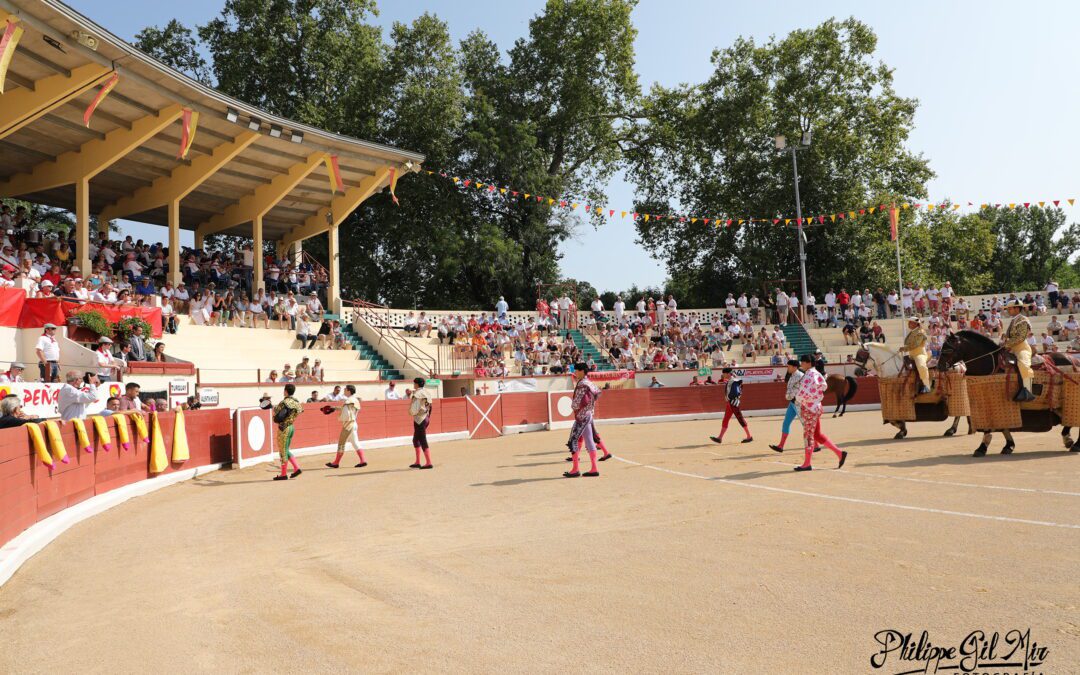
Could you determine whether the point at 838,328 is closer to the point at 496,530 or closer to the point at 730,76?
the point at 730,76

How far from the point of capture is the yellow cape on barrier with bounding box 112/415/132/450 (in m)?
11.7

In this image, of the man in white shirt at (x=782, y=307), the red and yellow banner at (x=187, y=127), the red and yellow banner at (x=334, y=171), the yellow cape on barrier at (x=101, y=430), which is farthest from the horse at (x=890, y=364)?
the red and yellow banner at (x=187, y=127)

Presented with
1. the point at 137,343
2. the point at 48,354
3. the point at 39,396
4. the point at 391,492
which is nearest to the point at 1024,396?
the point at 391,492

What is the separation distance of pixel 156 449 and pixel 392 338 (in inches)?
602

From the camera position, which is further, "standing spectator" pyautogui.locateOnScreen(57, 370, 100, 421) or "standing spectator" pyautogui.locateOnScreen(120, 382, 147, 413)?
"standing spectator" pyautogui.locateOnScreen(120, 382, 147, 413)

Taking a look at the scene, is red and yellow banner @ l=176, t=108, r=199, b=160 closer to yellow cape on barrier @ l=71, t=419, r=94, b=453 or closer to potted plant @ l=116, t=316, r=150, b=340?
potted plant @ l=116, t=316, r=150, b=340

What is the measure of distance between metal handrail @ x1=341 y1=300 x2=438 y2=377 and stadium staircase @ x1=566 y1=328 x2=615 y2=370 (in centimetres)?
678

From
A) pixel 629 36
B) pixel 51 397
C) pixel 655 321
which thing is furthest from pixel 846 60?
pixel 51 397

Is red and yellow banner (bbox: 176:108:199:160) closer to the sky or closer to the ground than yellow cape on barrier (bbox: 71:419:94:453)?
closer to the sky

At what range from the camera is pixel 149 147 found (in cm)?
2523

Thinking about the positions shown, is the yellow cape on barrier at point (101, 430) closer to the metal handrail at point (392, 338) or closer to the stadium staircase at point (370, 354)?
the stadium staircase at point (370, 354)

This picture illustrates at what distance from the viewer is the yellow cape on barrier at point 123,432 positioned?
11703 millimetres

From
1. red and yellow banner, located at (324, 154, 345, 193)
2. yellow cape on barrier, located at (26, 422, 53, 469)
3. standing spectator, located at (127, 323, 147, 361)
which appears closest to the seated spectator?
yellow cape on barrier, located at (26, 422, 53, 469)

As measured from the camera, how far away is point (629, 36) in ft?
145
